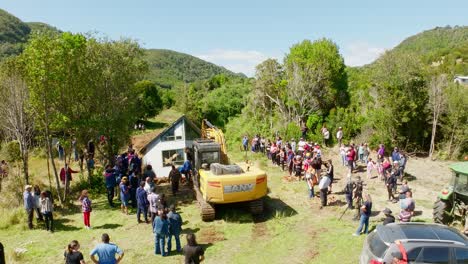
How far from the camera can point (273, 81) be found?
110ft

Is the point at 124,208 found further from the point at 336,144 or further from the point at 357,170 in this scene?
the point at 336,144

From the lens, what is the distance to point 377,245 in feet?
25.2

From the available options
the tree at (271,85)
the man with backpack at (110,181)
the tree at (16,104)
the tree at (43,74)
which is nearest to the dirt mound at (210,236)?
the man with backpack at (110,181)

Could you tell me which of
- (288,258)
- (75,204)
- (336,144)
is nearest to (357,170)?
(336,144)

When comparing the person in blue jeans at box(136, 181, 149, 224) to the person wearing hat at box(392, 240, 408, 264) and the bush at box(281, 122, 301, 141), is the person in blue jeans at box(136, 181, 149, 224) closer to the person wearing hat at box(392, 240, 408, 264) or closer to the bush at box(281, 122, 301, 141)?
the person wearing hat at box(392, 240, 408, 264)

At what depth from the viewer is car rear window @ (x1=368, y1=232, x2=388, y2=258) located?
7447mm

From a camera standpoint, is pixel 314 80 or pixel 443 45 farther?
pixel 443 45

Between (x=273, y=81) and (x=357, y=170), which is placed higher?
(x=273, y=81)

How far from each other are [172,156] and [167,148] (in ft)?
1.76

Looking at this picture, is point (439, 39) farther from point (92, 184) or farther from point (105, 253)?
point (105, 253)

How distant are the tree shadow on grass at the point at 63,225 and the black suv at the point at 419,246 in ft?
34.2

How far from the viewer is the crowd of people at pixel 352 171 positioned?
11.3 m

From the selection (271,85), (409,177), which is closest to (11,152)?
(271,85)

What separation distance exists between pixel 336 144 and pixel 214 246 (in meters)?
17.7
